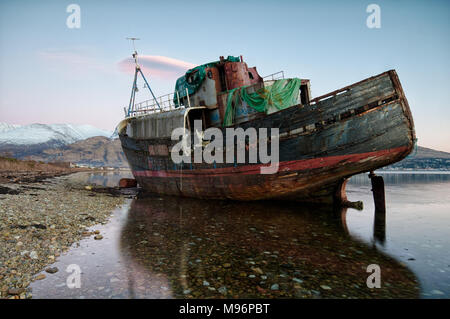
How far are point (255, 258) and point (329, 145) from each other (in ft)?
22.8

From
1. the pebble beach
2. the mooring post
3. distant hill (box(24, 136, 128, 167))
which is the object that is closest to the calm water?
the pebble beach

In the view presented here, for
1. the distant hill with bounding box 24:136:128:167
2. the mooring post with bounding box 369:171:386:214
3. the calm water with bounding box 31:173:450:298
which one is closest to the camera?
the calm water with bounding box 31:173:450:298

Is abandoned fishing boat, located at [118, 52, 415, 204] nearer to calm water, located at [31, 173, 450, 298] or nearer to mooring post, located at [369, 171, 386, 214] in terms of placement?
mooring post, located at [369, 171, 386, 214]

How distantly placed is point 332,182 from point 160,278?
33.2ft

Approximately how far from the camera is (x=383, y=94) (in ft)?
32.8

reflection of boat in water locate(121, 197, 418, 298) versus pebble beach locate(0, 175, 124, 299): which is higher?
pebble beach locate(0, 175, 124, 299)

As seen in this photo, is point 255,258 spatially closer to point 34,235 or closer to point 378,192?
point 34,235

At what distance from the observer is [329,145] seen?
35.8 feet

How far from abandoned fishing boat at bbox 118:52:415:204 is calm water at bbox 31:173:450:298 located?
2.36 metres

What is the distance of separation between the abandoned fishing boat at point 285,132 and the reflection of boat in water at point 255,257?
2.52 m

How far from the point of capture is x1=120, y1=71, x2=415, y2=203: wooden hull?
32.8ft

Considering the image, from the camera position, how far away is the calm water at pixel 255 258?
177 inches
